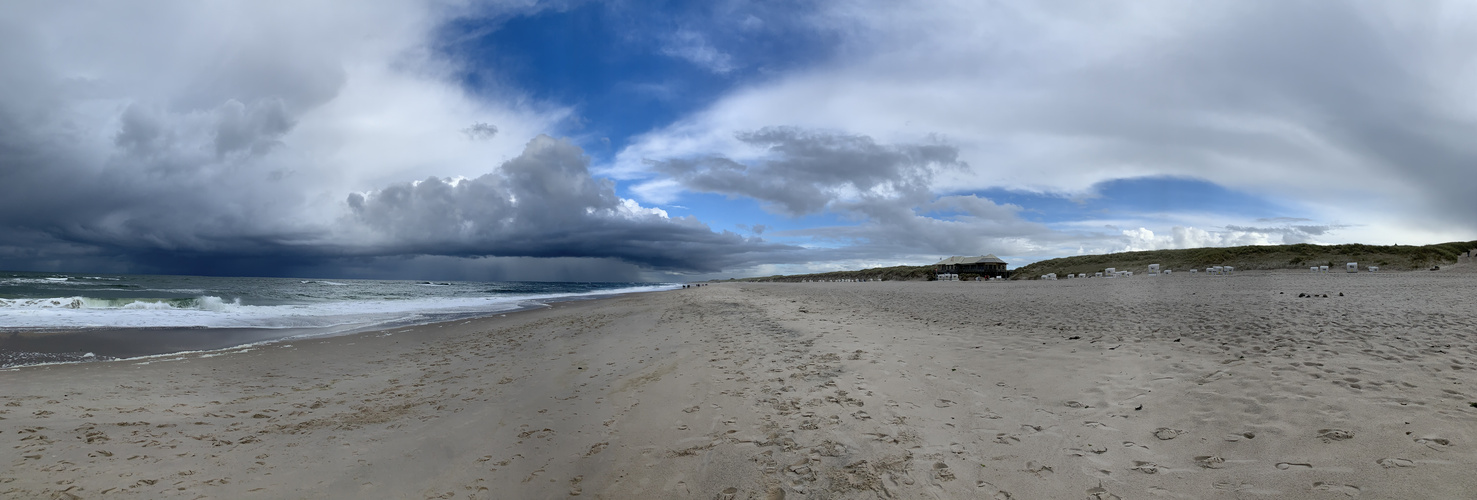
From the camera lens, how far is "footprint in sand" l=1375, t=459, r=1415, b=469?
3510 millimetres

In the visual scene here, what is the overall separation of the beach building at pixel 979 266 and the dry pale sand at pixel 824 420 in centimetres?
4676

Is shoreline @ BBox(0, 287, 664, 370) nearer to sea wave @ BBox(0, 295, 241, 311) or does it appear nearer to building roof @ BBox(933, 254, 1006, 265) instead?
sea wave @ BBox(0, 295, 241, 311)

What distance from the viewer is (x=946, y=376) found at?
7.08 m

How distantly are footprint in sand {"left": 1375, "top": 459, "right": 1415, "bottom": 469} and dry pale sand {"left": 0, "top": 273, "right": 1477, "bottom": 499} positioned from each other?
23 millimetres

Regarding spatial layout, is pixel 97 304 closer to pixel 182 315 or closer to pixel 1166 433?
pixel 182 315

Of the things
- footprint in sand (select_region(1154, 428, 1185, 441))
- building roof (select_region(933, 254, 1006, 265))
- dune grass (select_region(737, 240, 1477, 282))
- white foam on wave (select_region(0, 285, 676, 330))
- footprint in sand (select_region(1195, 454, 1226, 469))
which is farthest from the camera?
building roof (select_region(933, 254, 1006, 265))

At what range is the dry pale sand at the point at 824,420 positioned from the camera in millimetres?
4023

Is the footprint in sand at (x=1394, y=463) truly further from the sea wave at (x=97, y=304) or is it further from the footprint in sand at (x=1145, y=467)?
the sea wave at (x=97, y=304)

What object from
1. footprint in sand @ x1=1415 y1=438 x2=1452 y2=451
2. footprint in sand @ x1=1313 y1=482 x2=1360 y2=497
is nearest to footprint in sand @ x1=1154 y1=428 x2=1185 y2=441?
footprint in sand @ x1=1313 y1=482 x2=1360 y2=497

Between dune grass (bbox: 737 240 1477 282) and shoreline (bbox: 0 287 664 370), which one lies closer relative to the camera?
shoreline (bbox: 0 287 664 370)

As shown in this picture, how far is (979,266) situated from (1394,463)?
5681cm

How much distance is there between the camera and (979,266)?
56.2 meters

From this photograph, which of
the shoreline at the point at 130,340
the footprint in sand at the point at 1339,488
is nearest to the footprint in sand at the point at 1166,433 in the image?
the footprint in sand at the point at 1339,488

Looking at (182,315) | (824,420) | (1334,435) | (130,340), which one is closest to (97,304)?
(182,315)
